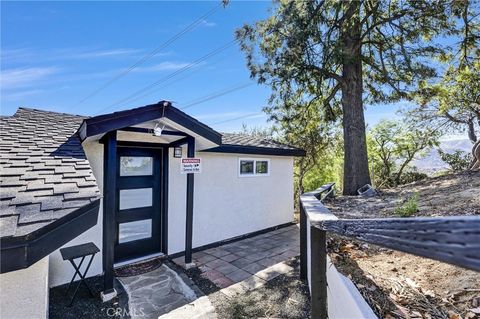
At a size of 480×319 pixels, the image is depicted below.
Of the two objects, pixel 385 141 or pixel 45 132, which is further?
pixel 385 141

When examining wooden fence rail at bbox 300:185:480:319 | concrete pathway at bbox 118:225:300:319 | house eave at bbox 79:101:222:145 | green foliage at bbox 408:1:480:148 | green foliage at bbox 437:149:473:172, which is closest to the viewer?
wooden fence rail at bbox 300:185:480:319

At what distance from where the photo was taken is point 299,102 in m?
10.6

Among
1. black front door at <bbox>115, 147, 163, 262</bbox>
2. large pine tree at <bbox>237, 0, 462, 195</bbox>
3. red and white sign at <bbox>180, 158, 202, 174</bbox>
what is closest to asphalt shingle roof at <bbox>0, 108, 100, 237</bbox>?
black front door at <bbox>115, 147, 163, 262</bbox>

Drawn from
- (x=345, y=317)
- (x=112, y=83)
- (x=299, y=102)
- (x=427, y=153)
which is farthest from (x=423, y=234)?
(x=112, y=83)

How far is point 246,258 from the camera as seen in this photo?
5934 mm

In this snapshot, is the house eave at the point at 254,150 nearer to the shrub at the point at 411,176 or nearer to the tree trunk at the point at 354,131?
the tree trunk at the point at 354,131

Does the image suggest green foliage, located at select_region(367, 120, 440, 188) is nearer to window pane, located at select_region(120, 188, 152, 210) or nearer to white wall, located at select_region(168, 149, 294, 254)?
white wall, located at select_region(168, 149, 294, 254)

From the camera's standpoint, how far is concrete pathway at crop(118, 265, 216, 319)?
3.82 m

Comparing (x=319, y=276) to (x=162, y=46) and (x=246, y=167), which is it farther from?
(x=162, y=46)

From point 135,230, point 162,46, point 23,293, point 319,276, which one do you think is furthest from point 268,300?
point 162,46

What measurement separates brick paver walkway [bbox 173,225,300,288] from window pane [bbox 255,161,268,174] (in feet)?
6.78

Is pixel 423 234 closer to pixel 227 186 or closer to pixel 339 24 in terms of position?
pixel 227 186

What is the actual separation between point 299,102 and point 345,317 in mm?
9613

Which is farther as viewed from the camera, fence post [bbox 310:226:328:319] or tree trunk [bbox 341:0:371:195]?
tree trunk [bbox 341:0:371:195]
